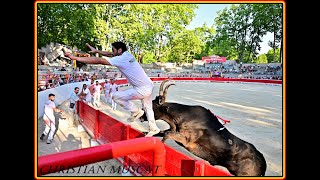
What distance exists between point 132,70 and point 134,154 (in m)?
1.45

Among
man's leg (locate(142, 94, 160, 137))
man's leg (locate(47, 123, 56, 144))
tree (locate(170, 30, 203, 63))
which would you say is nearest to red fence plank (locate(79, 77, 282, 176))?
man's leg (locate(142, 94, 160, 137))

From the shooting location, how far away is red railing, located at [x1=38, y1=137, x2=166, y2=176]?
1.79m

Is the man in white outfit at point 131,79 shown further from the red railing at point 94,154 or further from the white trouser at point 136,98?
the red railing at point 94,154

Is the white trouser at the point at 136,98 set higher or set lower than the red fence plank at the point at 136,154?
higher

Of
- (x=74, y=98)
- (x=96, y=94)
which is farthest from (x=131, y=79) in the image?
(x=96, y=94)

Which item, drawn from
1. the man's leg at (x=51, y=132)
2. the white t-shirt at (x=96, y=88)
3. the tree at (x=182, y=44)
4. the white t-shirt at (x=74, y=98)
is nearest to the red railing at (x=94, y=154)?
the man's leg at (x=51, y=132)

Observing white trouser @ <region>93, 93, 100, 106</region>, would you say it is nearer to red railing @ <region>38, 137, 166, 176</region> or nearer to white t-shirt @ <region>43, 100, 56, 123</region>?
white t-shirt @ <region>43, 100, 56, 123</region>

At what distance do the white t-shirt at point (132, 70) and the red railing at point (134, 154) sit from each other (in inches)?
29.6

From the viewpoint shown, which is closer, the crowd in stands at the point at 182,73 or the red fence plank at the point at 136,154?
the red fence plank at the point at 136,154

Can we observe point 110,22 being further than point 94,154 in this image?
Yes

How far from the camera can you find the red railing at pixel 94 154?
1789 millimetres

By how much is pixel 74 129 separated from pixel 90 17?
304cm

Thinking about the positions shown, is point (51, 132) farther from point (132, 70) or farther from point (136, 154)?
point (132, 70)

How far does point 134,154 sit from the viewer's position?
393 cm
